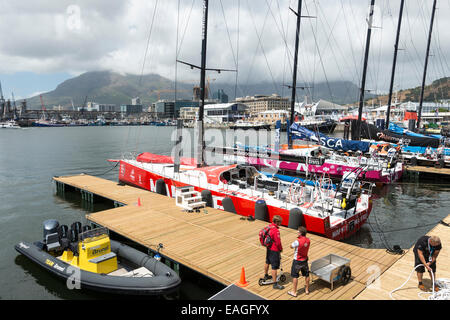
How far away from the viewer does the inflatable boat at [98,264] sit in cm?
715

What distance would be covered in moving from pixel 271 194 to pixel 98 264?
7.65m

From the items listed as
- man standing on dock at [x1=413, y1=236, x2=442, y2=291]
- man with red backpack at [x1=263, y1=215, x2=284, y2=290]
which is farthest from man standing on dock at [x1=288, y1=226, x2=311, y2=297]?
man standing on dock at [x1=413, y1=236, x2=442, y2=291]

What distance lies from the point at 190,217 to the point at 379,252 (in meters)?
6.58

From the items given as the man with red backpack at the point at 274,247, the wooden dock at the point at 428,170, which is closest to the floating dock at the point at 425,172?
the wooden dock at the point at 428,170

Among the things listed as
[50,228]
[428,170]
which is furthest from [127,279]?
[428,170]

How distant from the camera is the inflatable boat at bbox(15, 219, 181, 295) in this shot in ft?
23.5

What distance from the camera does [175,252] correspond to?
820 cm

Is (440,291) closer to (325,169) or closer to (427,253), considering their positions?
(427,253)

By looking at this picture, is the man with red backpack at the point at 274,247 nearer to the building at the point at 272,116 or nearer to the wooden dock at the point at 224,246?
the wooden dock at the point at 224,246

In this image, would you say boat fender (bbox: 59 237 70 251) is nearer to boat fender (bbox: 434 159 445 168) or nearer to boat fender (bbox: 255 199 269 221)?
boat fender (bbox: 255 199 269 221)
